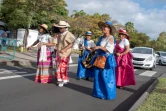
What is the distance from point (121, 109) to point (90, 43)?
396 centimetres

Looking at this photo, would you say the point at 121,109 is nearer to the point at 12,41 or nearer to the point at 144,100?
the point at 144,100

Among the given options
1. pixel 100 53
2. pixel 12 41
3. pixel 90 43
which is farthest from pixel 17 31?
pixel 100 53

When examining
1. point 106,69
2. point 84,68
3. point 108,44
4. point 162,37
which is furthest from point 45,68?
point 162,37

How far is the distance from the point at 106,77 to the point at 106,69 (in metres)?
0.20

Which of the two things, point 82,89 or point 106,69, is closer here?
point 106,69

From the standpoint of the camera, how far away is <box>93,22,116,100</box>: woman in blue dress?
6.03 metres

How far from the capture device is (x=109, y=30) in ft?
20.3

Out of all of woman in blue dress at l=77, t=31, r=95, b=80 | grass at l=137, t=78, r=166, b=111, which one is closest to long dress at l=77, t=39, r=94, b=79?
woman in blue dress at l=77, t=31, r=95, b=80

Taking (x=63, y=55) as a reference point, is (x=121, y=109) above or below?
below

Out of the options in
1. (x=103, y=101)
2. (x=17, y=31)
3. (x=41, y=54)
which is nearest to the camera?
(x=103, y=101)

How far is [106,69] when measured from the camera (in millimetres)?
6086

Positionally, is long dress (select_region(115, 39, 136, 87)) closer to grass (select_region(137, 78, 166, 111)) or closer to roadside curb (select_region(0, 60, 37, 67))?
grass (select_region(137, 78, 166, 111))

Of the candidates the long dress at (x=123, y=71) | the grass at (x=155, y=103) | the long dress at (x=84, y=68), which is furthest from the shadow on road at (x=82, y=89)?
the grass at (x=155, y=103)

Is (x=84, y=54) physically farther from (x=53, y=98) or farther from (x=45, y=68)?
(x=53, y=98)
